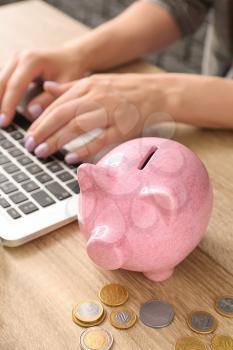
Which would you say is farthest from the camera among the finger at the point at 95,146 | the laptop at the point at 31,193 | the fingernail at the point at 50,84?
the fingernail at the point at 50,84

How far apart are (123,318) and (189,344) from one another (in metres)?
0.06

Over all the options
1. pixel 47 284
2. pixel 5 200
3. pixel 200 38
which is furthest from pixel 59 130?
pixel 200 38

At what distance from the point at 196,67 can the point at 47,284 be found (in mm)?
1564

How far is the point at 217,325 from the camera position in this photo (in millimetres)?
470

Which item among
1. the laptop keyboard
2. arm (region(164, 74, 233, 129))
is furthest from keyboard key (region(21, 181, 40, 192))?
arm (region(164, 74, 233, 129))

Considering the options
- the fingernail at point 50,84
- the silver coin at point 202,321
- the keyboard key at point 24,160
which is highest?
the fingernail at point 50,84

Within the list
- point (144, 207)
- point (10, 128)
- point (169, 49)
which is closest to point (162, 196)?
point (144, 207)

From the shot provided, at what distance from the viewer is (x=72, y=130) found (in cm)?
69

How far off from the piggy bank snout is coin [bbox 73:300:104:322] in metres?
0.04

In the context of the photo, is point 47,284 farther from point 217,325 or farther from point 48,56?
point 48,56

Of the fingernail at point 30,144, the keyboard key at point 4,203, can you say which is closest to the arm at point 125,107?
the fingernail at point 30,144

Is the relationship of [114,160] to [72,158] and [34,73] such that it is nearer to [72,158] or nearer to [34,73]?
[72,158]

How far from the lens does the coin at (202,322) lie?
46 centimetres

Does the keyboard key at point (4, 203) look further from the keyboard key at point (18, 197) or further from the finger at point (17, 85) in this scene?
the finger at point (17, 85)
